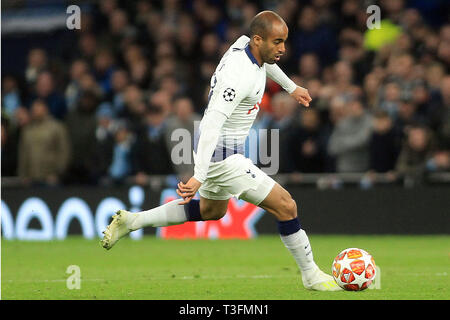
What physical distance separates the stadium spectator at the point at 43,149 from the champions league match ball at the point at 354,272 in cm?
958

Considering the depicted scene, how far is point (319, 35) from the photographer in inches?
659

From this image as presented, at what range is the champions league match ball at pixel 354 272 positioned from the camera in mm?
8258

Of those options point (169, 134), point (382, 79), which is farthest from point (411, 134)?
point (169, 134)

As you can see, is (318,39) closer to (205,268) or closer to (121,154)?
(121,154)

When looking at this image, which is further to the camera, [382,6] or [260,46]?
[382,6]

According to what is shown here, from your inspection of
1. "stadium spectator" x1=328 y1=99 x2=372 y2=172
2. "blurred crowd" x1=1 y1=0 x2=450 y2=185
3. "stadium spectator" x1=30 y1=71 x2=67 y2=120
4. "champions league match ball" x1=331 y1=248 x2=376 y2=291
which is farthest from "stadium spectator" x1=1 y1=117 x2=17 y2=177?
"champions league match ball" x1=331 y1=248 x2=376 y2=291

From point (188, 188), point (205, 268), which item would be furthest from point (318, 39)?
point (188, 188)

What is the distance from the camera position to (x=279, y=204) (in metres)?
8.34

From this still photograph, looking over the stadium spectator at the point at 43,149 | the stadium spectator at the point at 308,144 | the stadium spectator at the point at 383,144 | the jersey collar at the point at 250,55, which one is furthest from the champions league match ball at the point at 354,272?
the stadium spectator at the point at 43,149

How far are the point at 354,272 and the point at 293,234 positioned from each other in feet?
1.95

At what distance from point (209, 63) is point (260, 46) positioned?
369 inches

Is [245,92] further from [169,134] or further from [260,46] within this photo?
[169,134]

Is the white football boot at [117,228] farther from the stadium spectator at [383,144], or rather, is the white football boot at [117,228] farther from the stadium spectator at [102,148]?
the stadium spectator at [102,148]

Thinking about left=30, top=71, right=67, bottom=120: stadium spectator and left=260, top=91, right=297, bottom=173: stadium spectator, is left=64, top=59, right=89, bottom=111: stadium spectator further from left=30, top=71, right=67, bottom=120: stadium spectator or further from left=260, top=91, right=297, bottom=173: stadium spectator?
left=260, top=91, right=297, bottom=173: stadium spectator
